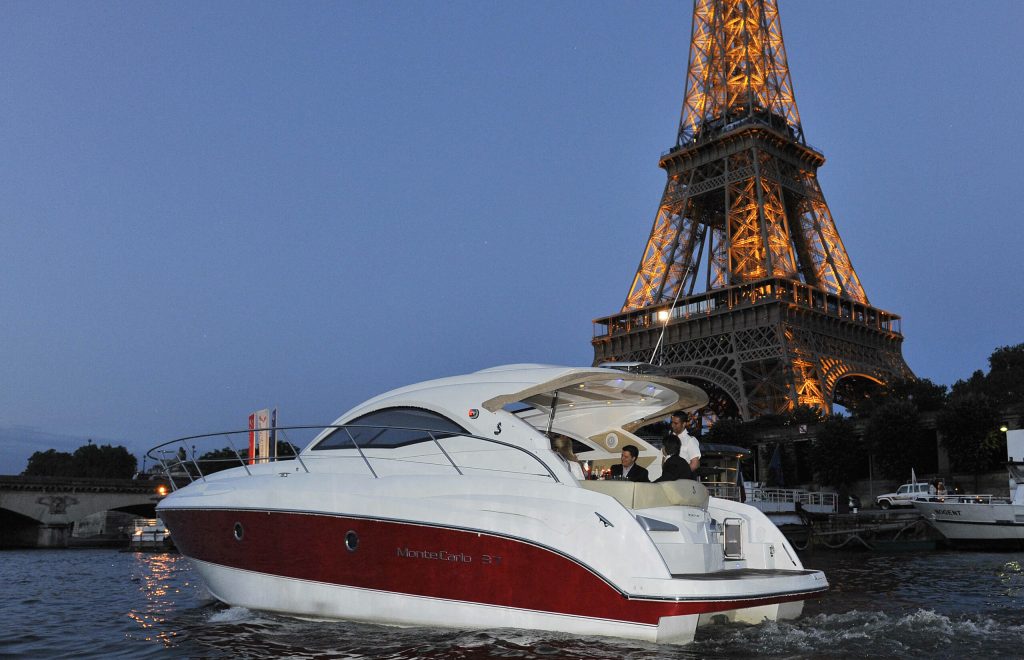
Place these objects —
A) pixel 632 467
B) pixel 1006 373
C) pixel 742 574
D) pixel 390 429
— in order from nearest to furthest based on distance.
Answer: pixel 742 574 < pixel 632 467 < pixel 390 429 < pixel 1006 373

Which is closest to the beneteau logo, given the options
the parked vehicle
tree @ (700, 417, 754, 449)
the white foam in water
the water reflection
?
the white foam in water

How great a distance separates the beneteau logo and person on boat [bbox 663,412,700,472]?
2656 millimetres

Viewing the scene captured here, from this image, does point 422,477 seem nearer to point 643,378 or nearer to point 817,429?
point 643,378

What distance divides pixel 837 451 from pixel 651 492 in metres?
38.7

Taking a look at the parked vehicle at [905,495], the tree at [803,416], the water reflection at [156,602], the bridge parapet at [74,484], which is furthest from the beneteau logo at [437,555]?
the tree at [803,416]

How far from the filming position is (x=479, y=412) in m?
8.12

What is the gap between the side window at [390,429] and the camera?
27.3 feet

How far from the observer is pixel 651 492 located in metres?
7.36

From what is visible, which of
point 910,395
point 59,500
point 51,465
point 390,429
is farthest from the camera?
point 51,465

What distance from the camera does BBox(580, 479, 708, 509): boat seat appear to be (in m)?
7.32

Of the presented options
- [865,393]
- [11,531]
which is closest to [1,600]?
[11,531]

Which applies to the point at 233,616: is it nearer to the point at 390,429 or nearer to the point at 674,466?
the point at 390,429

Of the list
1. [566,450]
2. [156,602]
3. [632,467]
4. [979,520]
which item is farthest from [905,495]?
[156,602]

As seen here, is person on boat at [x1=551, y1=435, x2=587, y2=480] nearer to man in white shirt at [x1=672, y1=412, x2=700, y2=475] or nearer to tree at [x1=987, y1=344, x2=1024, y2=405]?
man in white shirt at [x1=672, y1=412, x2=700, y2=475]
